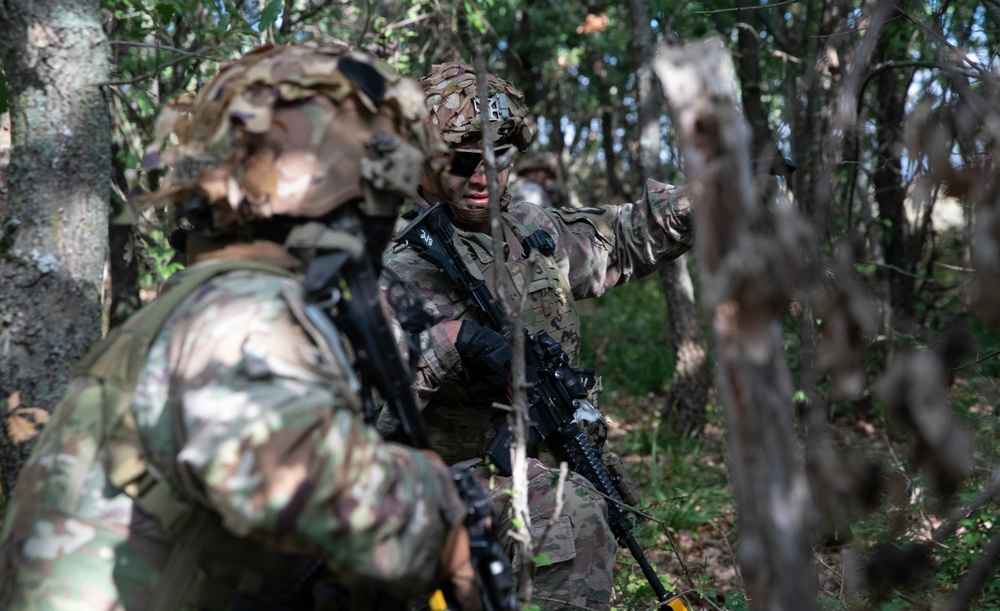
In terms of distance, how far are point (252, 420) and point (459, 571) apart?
64cm

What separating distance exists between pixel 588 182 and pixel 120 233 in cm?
1007

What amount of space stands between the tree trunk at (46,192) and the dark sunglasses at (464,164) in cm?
129

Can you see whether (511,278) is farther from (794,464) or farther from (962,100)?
(794,464)

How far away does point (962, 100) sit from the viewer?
2.20m

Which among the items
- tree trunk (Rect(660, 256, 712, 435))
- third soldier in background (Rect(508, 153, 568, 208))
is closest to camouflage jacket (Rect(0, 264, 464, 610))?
tree trunk (Rect(660, 256, 712, 435))

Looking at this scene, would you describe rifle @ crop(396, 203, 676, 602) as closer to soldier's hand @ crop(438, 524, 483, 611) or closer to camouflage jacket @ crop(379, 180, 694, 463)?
camouflage jacket @ crop(379, 180, 694, 463)

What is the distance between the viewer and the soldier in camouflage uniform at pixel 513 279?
323cm

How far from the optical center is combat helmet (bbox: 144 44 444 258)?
2.01 metres

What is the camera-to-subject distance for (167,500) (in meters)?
1.85

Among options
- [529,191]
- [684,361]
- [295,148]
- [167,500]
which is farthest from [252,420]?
[529,191]

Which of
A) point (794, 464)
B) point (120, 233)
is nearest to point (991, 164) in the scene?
point (794, 464)

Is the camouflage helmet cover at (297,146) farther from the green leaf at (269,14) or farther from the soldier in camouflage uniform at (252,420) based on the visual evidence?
the green leaf at (269,14)

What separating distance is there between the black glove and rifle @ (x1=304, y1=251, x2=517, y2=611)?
3.72 ft

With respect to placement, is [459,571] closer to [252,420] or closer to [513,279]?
[252,420]
